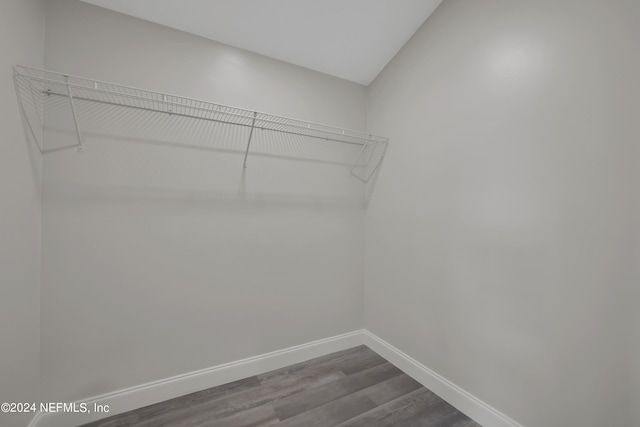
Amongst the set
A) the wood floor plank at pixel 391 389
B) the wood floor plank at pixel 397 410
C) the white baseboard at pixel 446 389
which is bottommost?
the wood floor plank at pixel 391 389

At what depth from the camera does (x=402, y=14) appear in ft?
5.81

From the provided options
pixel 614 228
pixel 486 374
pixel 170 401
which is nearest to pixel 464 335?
pixel 486 374

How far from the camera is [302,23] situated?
1724mm

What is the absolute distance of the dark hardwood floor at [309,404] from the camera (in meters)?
1.44

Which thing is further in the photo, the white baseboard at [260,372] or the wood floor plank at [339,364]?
the wood floor plank at [339,364]

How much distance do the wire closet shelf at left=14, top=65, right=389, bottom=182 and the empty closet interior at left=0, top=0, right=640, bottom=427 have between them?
0.02 metres

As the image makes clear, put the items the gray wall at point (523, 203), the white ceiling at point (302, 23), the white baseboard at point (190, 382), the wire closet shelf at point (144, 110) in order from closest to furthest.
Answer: the gray wall at point (523, 203)
the wire closet shelf at point (144, 110)
the white baseboard at point (190, 382)
the white ceiling at point (302, 23)

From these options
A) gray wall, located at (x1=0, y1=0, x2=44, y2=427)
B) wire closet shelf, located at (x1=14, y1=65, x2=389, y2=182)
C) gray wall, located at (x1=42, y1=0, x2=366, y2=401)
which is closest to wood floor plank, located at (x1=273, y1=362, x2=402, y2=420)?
gray wall, located at (x1=42, y1=0, x2=366, y2=401)

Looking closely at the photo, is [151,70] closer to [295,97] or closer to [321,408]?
[295,97]

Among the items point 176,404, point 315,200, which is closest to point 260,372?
point 176,404

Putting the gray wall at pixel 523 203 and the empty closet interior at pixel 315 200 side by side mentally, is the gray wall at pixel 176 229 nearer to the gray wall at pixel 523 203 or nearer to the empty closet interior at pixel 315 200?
the empty closet interior at pixel 315 200

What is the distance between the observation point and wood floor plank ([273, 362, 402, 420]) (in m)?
1.54

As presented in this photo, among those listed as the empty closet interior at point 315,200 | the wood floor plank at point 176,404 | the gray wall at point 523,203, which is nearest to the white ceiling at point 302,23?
the empty closet interior at point 315,200

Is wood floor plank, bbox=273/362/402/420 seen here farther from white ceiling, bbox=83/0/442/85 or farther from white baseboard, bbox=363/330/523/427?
white ceiling, bbox=83/0/442/85
